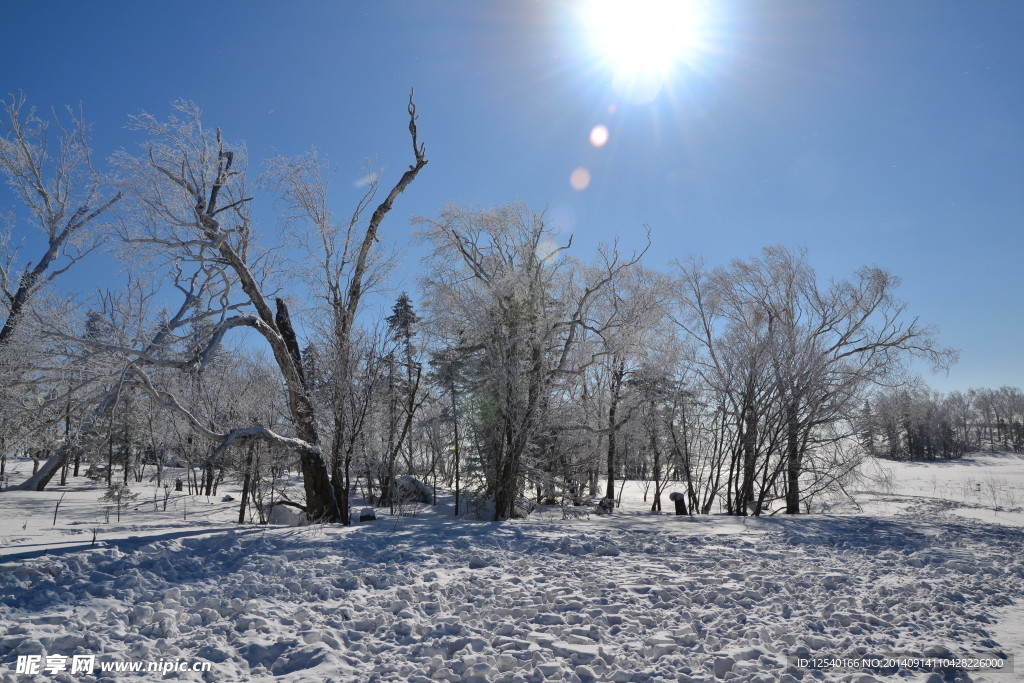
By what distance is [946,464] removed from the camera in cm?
5519

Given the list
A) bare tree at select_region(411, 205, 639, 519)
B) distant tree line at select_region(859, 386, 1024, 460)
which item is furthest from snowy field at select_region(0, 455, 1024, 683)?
distant tree line at select_region(859, 386, 1024, 460)

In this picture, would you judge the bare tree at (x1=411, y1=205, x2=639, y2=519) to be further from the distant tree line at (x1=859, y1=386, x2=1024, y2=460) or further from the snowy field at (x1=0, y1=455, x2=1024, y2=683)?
the distant tree line at (x1=859, y1=386, x2=1024, y2=460)

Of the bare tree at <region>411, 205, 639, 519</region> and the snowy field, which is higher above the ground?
the bare tree at <region>411, 205, 639, 519</region>

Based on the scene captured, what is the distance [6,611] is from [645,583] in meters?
5.73

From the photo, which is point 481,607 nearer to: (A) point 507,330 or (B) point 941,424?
(A) point 507,330

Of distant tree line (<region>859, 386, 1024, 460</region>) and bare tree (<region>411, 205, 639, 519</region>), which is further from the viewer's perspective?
distant tree line (<region>859, 386, 1024, 460</region>)

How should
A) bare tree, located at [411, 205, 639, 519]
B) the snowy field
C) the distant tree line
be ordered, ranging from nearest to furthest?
the snowy field
bare tree, located at [411, 205, 639, 519]
the distant tree line

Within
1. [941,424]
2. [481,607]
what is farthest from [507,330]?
[941,424]

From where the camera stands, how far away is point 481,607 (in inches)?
199

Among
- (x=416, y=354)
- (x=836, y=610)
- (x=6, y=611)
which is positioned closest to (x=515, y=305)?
(x=416, y=354)

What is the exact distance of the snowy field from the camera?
376 centimetres

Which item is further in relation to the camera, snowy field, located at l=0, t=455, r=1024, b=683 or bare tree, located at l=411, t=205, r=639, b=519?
bare tree, located at l=411, t=205, r=639, b=519

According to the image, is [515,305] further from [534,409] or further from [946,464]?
[946,464]

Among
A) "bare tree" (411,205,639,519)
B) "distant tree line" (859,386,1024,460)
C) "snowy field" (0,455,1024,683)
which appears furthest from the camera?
"distant tree line" (859,386,1024,460)
